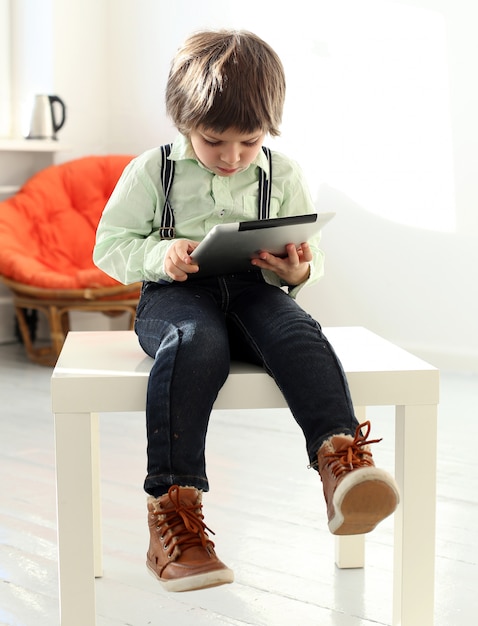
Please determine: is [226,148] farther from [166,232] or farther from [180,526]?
[180,526]

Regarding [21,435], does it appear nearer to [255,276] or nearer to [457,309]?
[255,276]

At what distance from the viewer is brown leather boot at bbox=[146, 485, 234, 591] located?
106 centimetres

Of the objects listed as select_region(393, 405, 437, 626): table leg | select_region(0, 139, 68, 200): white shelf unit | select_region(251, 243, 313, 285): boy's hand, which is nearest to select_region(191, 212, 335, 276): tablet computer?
select_region(251, 243, 313, 285): boy's hand

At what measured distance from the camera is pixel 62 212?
336cm

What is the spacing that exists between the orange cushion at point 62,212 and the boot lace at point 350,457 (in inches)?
82.8

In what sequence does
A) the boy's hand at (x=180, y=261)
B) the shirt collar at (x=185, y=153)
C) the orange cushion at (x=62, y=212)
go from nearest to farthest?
the boy's hand at (x=180, y=261) → the shirt collar at (x=185, y=153) → the orange cushion at (x=62, y=212)

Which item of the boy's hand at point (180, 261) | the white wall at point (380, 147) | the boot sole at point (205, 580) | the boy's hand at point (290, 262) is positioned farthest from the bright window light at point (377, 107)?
the boot sole at point (205, 580)

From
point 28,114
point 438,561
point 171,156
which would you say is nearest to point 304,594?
point 438,561

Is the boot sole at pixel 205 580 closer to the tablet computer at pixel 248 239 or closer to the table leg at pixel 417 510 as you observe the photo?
the table leg at pixel 417 510

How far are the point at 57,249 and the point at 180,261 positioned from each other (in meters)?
2.13

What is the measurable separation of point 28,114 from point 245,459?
186cm

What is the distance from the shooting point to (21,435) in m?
2.26

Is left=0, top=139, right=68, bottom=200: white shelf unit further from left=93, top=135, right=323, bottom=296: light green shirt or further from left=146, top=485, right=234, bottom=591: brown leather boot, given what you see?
left=146, top=485, right=234, bottom=591: brown leather boot

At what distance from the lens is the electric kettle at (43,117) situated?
3.39m
